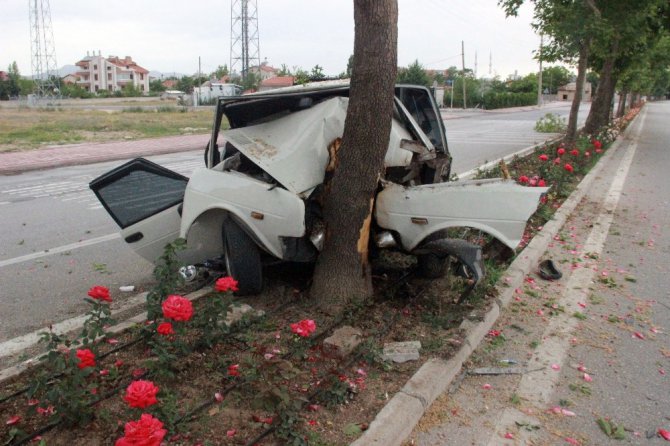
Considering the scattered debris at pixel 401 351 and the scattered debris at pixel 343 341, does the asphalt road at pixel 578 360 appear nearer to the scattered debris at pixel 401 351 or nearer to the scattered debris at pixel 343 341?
the scattered debris at pixel 401 351

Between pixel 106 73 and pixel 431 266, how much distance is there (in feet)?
497

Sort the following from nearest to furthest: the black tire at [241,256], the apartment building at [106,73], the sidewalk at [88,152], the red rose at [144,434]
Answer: the red rose at [144,434], the black tire at [241,256], the sidewalk at [88,152], the apartment building at [106,73]

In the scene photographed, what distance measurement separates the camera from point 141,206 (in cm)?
491

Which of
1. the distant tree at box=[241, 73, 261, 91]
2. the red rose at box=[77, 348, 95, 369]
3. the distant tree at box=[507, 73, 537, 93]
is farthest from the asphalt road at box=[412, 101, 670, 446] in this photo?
the distant tree at box=[507, 73, 537, 93]

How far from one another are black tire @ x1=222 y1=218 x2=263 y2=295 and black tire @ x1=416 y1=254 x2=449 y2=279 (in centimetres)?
142

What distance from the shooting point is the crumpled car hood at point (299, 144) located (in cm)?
440

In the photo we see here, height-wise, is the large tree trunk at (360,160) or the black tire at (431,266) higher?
the large tree trunk at (360,160)

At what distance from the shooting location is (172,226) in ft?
16.0

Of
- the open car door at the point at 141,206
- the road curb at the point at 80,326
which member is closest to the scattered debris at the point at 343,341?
the road curb at the point at 80,326

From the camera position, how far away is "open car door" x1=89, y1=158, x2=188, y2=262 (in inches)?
189

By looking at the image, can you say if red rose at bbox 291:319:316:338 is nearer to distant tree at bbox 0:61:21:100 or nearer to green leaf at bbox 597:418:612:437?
green leaf at bbox 597:418:612:437

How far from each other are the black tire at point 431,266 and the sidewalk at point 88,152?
12.3 metres

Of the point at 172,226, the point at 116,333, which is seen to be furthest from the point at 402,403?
the point at 172,226

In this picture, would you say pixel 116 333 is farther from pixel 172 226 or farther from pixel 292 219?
pixel 292 219
